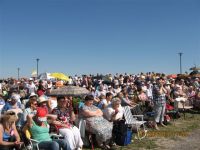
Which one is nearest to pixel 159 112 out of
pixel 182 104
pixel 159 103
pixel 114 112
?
pixel 159 103

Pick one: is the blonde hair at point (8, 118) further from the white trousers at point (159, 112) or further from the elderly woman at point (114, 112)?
the white trousers at point (159, 112)

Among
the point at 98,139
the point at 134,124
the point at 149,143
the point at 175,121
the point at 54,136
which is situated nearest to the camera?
the point at 54,136

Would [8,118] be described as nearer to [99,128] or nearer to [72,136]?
[72,136]

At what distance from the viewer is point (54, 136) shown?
752 cm

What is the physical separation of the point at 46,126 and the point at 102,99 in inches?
190

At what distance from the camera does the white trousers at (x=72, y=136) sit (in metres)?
7.59

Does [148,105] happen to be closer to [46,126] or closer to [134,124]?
[134,124]

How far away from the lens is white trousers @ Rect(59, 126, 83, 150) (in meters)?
7.59

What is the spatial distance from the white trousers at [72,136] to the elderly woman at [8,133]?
1.35 meters

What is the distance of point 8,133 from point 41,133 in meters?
0.70

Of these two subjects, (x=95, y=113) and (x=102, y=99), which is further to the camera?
(x=102, y=99)

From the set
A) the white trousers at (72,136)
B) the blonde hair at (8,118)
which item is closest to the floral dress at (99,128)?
the white trousers at (72,136)

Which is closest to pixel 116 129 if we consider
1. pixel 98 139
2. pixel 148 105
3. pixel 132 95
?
pixel 98 139

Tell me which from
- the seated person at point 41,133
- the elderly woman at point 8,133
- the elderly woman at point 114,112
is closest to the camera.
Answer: the elderly woman at point 8,133
